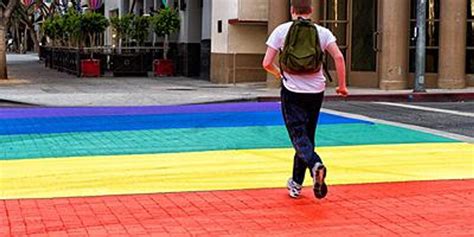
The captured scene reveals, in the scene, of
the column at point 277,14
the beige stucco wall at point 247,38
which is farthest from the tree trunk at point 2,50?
the column at point 277,14

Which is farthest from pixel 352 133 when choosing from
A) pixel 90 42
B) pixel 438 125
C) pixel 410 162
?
pixel 90 42

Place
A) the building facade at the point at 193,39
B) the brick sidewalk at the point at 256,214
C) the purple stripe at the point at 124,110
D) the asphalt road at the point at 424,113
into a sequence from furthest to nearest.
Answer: the building facade at the point at 193,39, the purple stripe at the point at 124,110, the asphalt road at the point at 424,113, the brick sidewalk at the point at 256,214

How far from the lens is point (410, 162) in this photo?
31.9ft

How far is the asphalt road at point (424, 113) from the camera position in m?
14.5

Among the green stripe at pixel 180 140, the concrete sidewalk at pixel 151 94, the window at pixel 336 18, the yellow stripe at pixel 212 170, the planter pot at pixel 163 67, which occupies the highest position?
the window at pixel 336 18

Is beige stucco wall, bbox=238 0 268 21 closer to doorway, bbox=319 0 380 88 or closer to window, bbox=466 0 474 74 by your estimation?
doorway, bbox=319 0 380 88

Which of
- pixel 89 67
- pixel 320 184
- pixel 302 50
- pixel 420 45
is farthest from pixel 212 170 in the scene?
pixel 89 67

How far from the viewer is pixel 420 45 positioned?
21.6 metres

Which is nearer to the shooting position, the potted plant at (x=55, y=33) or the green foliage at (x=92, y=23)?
the green foliage at (x=92, y=23)

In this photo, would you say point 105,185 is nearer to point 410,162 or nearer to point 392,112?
point 410,162

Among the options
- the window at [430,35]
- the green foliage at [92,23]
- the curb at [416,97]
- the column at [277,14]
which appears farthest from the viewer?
the green foliage at [92,23]

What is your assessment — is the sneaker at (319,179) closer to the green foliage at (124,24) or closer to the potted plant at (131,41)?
the potted plant at (131,41)

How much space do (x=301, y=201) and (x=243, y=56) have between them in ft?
68.5

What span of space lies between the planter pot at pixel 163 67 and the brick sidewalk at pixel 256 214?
27451 mm
